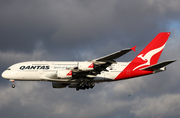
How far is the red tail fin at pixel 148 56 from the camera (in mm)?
50562

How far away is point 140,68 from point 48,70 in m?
16.4

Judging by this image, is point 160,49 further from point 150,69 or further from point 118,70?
point 118,70

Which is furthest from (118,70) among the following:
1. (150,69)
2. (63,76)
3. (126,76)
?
(63,76)

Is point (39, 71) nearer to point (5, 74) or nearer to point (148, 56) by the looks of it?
point (5, 74)

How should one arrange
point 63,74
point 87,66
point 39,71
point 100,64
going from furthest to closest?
point 39,71 < point 63,74 < point 100,64 < point 87,66

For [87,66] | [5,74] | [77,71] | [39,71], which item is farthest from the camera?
[5,74]

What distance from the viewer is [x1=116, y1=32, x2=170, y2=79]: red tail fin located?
166 ft

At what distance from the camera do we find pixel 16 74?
48656mm

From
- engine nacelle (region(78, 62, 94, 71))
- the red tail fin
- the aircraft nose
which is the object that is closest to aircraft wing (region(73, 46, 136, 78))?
engine nacelle (region(78, 62, 94, 71))

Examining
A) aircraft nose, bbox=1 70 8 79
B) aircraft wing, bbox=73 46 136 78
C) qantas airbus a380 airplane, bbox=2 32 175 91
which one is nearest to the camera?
aircraft wing, bbox=73 46 136 78

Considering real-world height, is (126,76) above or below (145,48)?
below

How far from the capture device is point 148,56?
175 ft

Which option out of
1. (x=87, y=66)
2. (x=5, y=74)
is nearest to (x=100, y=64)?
(x=87, y=66)

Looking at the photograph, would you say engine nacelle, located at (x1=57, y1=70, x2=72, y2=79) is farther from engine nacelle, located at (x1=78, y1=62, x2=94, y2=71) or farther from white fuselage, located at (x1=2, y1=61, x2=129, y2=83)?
engine nacelle, located at (x1=78, y1=62, x2=94, y2=71)
